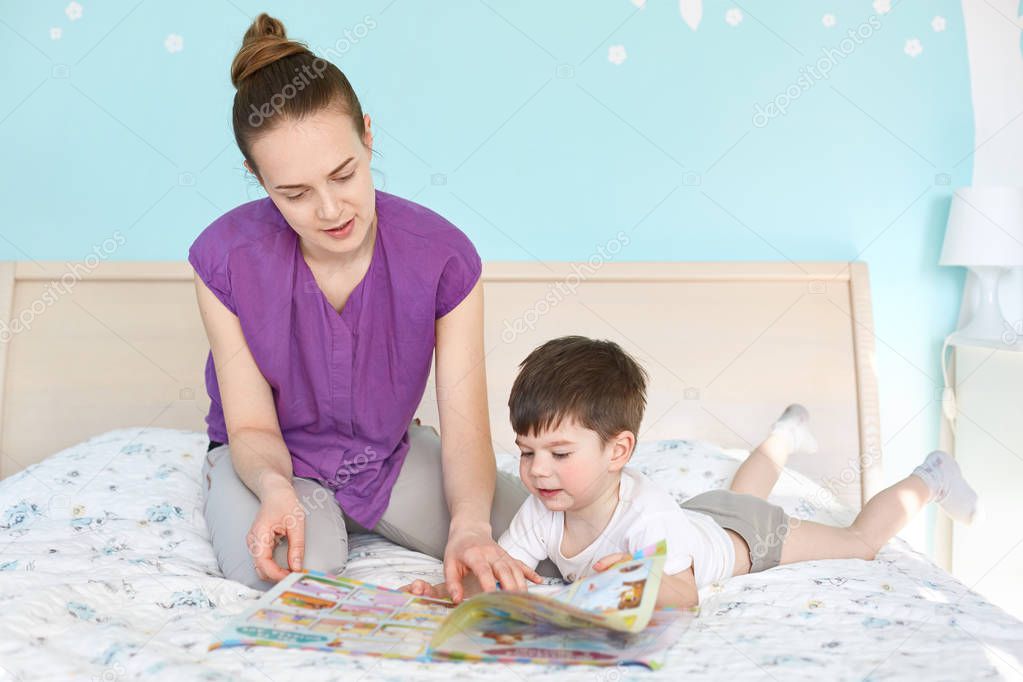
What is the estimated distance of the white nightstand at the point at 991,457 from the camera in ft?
6.50

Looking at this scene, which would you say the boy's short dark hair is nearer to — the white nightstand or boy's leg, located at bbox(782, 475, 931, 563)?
boy's leg, located at bbox(782, 475, 931, 563)

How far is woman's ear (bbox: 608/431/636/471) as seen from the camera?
4.10 ft

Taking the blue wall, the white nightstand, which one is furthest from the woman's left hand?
the white nightstand

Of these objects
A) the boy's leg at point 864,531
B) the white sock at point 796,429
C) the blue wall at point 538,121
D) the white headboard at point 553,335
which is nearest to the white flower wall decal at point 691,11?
the blue wall at point 538,121

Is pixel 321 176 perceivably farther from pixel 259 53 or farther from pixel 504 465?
pixel 504 465

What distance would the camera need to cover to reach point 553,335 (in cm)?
212

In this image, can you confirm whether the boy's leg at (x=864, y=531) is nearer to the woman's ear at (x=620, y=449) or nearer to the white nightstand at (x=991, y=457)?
the woman's ear at (x=620, y=449)

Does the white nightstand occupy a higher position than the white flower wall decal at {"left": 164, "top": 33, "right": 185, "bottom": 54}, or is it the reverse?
the white flower wall decal at {"left": 164, "top": 33, "right": 185, "bottom": 54}

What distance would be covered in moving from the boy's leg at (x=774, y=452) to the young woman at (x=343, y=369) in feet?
1.41

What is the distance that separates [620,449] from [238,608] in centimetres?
50

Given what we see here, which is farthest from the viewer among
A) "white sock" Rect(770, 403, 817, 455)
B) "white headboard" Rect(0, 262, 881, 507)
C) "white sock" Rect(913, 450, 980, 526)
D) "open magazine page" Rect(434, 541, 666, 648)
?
"white headboard" Rect(0, 262, 881, 507)

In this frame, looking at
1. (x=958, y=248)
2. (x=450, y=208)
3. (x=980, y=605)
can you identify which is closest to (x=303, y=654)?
(x=980, y=605)

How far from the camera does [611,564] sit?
3.73ft

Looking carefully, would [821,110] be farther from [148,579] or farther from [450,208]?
[148,579]
